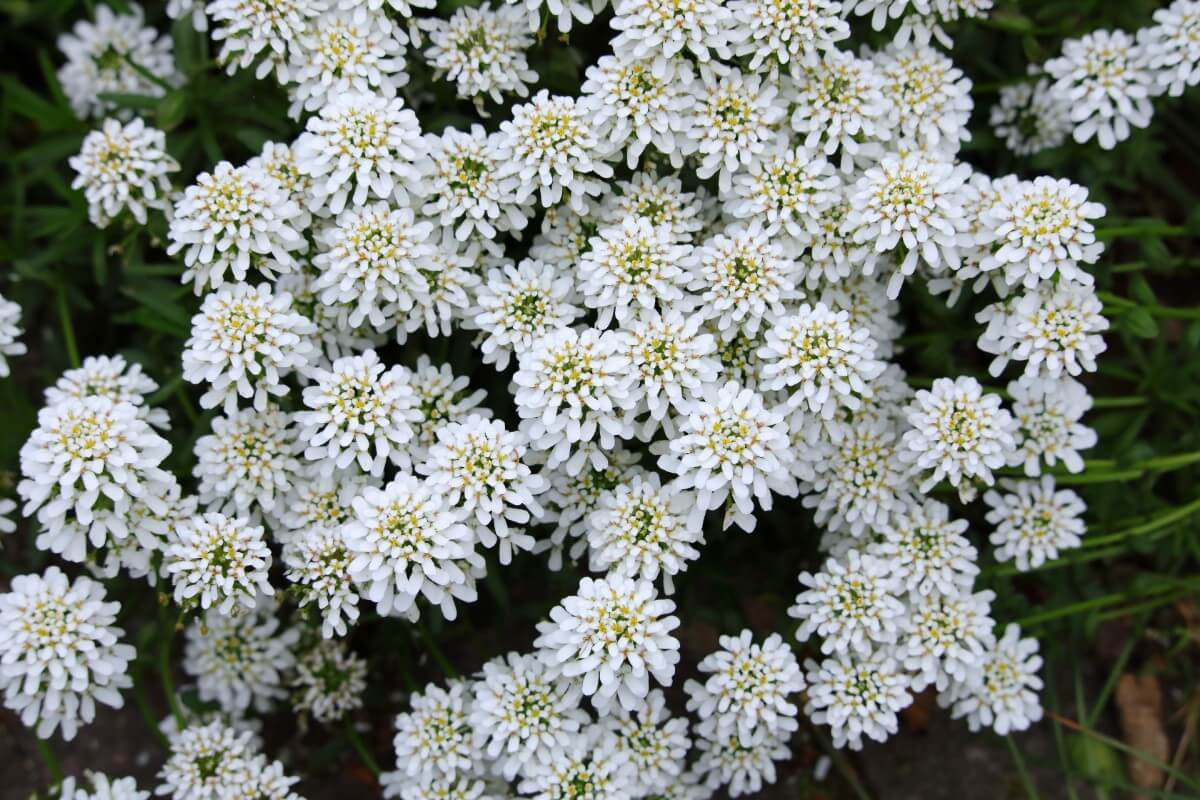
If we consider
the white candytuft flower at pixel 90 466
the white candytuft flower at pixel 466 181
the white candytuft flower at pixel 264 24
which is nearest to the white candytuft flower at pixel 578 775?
the white candytuft flower at pixel 90 466

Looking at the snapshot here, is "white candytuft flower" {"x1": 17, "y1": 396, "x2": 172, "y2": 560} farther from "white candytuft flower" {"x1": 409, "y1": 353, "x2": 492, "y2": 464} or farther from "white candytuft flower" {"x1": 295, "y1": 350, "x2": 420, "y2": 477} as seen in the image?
"white candytuft flower" {"x1": 409, "y1": 353, "x2": 492, "y2": 464}

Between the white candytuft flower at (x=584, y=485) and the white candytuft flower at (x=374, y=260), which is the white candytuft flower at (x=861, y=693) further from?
the white candytuft flower at (x=374, y=260)

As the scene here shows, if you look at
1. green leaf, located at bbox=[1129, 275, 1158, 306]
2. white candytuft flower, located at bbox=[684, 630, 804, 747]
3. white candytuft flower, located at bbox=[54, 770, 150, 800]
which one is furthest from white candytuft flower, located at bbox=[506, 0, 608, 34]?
white candytuft flower, located at bbox=[54, 770, 150, 800]

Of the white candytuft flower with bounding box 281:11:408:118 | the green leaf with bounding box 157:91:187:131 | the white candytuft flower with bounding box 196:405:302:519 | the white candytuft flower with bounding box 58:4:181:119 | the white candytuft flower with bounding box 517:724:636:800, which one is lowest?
the white candytuft flower with bounding box 517:724:636:800

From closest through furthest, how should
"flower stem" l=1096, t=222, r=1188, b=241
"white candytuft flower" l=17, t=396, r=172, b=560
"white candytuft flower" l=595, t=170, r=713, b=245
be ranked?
"white candytuft flower" l=17, t=396, r=172, b=560 < "white candytuft flower" l=595, t=170, r=713, b=245 < "flower stem" l=1096, t=222, r=1188, b=241

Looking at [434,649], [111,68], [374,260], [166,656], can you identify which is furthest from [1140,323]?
[111,68]

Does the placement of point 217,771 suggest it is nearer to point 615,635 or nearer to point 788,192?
point 615,635
